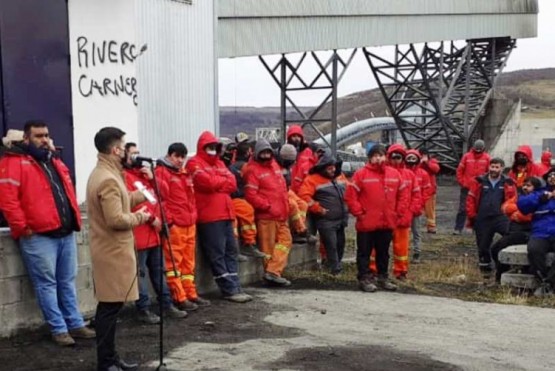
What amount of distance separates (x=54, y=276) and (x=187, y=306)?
1794mm

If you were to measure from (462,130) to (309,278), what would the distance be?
18189 mm

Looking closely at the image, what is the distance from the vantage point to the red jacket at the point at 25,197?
597 cm

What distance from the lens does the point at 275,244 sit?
934 centimetres

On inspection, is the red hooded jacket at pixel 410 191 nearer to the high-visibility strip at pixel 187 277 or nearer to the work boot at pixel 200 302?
the work boot at pixel 200 302

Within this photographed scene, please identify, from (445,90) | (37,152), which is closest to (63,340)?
(37,152)

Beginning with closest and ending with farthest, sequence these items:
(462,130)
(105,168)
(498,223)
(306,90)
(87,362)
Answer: (105,168) < (87,362) < (498,223) < (306,90) < (462,130)

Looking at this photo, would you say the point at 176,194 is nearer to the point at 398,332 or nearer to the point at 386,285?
the point at 398,332

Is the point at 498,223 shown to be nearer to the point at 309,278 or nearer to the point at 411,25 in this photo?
the point at 309,278

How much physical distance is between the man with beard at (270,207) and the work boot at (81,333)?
9.93 feet

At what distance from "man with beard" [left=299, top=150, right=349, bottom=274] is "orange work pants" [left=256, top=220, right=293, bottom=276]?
2.58ft

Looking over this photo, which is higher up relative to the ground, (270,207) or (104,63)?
(104,63)

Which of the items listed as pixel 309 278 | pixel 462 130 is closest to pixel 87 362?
pixel 309 278

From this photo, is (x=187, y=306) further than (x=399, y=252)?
No

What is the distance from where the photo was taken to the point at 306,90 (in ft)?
70.1
